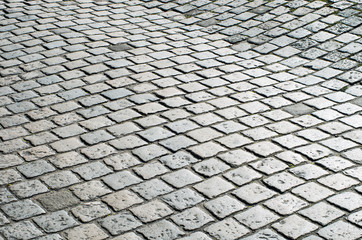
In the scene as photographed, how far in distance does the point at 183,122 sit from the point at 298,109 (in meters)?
1.27

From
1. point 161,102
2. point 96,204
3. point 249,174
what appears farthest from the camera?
point 161,102

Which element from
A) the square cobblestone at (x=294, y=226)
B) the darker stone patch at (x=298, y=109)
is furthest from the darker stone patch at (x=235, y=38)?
the square cobblestone at (x=294, y=226)

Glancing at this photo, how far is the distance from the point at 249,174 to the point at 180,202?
71cm

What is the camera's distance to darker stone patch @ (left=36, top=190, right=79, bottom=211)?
13.1ft

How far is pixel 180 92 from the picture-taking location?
5.79 m

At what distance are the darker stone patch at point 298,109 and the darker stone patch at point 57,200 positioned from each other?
8.34 ft

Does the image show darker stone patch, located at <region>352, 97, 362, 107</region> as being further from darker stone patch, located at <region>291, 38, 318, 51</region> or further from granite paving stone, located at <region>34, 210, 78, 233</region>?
granite paving stone, located at <region>34, 210, 78, 233</region>

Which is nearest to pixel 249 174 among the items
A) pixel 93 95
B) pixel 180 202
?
pixel 180 202

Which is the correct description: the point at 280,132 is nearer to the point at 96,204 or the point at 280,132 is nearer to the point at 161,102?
the point at 161,102

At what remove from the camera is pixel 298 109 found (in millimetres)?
5473

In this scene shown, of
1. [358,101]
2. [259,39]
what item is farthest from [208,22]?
[358,101]

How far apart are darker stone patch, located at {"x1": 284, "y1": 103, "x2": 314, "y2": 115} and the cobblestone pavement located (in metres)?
0.02

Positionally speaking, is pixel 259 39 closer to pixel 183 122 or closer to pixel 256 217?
pixel 183 122

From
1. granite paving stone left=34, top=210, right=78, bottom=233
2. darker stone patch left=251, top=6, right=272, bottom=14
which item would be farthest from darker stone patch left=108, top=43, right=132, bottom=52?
granite paving stone left=34, top=210, right=78, bottom=233
